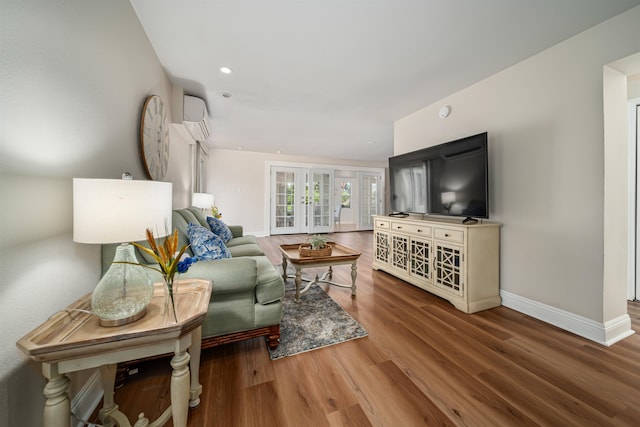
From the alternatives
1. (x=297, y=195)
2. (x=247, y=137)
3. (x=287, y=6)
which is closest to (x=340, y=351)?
(x=287, y=6)

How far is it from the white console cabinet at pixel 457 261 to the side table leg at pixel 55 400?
262 centimetres

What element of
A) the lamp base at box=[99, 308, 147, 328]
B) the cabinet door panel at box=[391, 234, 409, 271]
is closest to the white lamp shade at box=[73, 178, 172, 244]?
the lamp base at box=[99, 308, 147, 328]

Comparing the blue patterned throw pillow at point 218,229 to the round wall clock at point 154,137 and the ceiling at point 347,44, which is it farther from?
the ceiling at point 347,44

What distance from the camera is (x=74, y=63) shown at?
3.57 feet

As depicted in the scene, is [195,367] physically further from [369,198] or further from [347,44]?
[369,198]

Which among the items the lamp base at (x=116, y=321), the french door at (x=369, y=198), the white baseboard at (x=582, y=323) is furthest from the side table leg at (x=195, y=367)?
the french door at (x=369, y=198)

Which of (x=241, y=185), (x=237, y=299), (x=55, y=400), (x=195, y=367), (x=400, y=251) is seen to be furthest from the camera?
(x=241, y=185)

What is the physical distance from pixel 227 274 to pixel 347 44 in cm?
199

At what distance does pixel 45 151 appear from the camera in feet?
3.10

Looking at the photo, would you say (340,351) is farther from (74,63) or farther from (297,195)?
(297,195)

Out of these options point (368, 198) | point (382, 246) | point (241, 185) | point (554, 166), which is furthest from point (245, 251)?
point (368, 198)

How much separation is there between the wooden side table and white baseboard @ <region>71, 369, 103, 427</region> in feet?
0.48

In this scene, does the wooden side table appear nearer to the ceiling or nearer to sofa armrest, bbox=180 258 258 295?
sofa armrest, bbox=180 258 258 295

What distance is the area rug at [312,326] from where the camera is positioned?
66.4 inches
